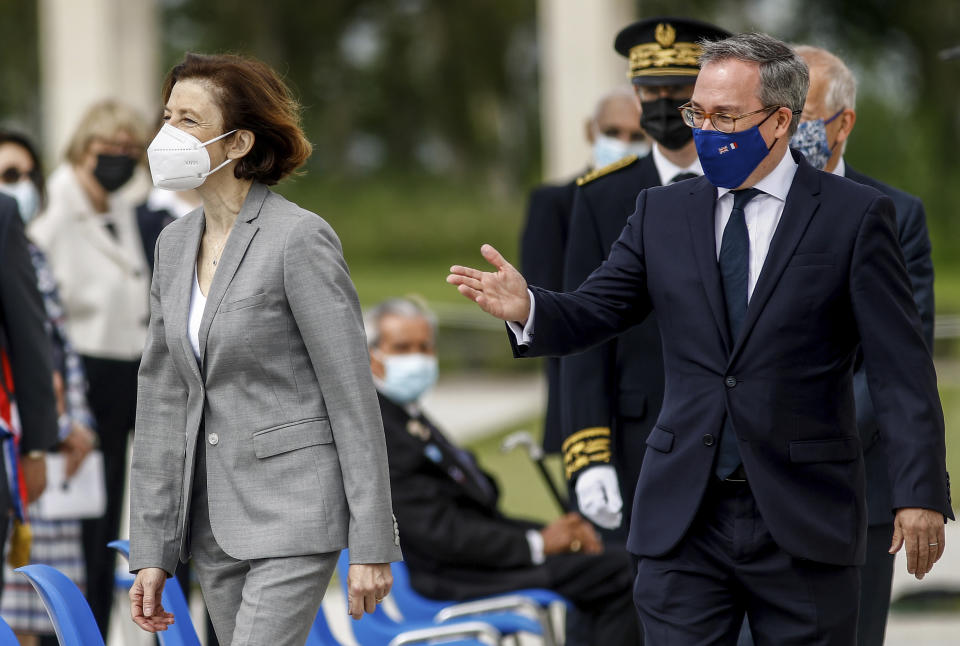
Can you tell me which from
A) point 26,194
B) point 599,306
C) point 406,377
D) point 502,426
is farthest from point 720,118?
point 502,426

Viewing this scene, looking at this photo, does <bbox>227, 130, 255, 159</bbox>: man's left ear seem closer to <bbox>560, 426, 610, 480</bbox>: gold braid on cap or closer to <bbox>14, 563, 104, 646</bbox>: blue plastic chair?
<bbox>14, 563, 104, 646</bbox>: blue plastic chair

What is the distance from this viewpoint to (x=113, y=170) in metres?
6.29

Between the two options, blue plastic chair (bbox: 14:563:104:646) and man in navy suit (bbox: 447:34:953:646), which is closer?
man in navy suit (bbox: 447:34:953:646)

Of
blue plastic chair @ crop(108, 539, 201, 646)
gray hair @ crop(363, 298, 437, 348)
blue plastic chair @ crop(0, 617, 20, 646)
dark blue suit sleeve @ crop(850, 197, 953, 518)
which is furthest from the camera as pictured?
gray hair @ crop(363, 298, 437, 348)

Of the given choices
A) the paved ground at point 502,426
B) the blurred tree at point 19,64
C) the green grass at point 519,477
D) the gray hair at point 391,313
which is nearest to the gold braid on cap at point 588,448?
the gray hair at point 391,313

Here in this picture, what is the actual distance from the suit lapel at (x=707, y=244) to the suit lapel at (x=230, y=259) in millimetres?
949

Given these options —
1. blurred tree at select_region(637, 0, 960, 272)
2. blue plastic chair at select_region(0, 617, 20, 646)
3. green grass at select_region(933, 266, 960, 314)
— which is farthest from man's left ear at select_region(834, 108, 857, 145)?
blurred tree at select_region(637, 0, 960, 272)

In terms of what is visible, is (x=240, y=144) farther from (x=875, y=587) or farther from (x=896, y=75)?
(x=896, y=75)

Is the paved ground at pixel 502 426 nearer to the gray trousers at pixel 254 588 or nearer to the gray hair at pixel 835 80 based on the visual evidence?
the gray trousers at pixel 254 588

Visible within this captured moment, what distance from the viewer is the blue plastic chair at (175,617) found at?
3.70 metres

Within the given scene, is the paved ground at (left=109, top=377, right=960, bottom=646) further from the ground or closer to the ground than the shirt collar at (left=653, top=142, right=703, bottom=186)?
closer to the ground

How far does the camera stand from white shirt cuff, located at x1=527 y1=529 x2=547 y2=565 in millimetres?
5492

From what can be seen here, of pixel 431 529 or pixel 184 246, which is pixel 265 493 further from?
pixel 431 529

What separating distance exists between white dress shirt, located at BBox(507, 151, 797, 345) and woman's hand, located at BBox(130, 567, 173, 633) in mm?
938
